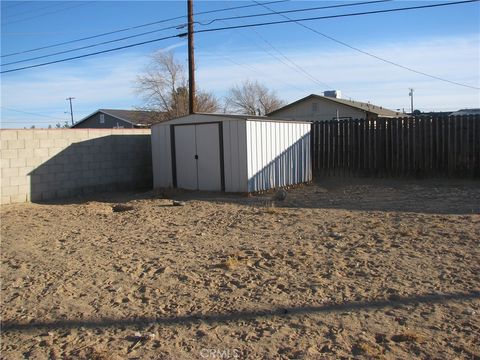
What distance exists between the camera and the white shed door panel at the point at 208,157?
48.2ft

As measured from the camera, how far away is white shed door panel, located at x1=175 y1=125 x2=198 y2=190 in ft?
50.3

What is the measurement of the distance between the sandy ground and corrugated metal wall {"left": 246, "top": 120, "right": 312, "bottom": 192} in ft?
12.9

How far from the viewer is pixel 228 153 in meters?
14.4

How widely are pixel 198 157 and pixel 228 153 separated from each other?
123 centimetres

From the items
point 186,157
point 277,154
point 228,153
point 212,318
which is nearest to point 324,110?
point 277,154

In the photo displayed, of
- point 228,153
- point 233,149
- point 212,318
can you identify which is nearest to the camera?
point 212,318

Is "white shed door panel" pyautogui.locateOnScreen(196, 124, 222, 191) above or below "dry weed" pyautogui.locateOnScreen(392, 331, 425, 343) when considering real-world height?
above

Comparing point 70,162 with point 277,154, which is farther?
point 277,154

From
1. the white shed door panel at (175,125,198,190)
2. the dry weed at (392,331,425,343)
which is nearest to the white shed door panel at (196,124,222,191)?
the white shed door panel at (175,125,198,190)

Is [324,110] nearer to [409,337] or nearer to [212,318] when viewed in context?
[212,318]

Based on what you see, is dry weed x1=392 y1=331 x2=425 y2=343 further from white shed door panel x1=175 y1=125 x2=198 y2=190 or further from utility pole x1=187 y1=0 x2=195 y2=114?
utility pole x1=187 y1=0 x2=195 y2=114

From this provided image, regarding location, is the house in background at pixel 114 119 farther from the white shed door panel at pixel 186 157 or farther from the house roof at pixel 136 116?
the white shed door panel at pixel 186 157

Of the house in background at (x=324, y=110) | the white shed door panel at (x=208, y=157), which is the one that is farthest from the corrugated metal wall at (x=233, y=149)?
the house in background at (x=324, y=110)

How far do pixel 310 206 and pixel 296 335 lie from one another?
24.4 ft
